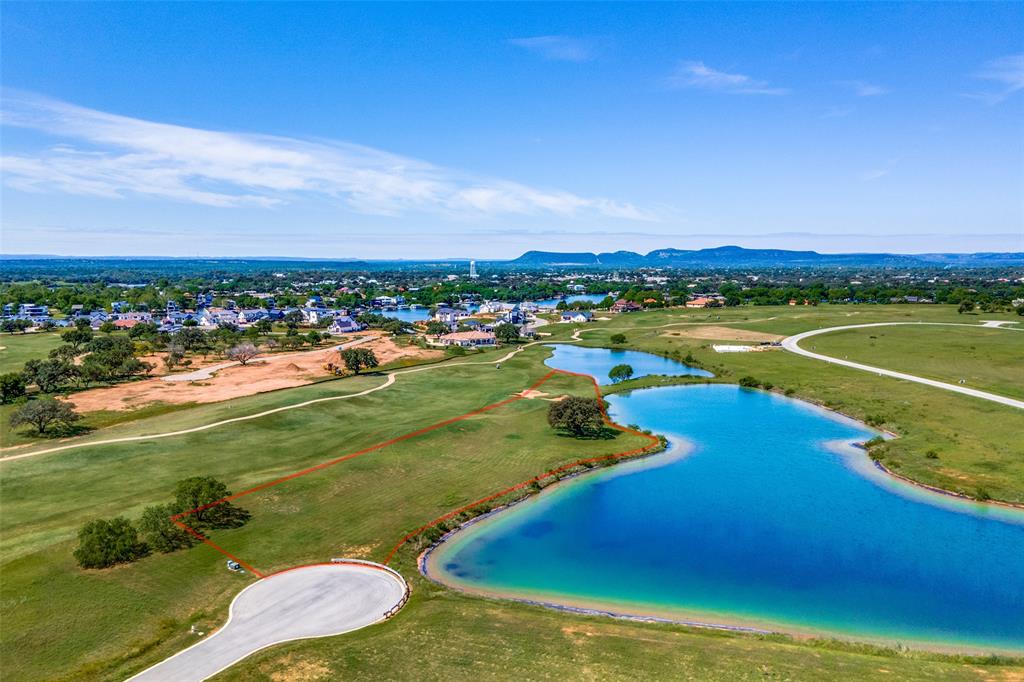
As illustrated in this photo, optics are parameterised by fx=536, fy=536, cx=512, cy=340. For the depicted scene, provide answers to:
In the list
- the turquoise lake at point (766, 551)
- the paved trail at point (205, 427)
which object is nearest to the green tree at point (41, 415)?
the paved trail at point (205, 427)

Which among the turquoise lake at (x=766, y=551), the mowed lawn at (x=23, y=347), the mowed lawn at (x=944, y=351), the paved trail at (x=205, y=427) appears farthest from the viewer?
the mowed lawn at (x=23, y=347)

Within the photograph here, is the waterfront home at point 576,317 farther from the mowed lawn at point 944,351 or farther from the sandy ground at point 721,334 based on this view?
the mowed lawn at point 944,351

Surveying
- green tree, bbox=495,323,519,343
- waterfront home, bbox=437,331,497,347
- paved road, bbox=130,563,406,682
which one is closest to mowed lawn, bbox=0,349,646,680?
paved road, bbox=130,563,406,682

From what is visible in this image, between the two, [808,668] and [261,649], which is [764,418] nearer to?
[808,668]

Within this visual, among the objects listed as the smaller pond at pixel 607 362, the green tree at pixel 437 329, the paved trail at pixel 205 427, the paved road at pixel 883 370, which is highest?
the green tree at pixel 437 329

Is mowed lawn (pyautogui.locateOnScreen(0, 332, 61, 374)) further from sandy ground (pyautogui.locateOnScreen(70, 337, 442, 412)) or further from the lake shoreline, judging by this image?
the lake shoreline

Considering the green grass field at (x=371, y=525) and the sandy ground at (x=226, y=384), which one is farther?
the sandy ground at (x=226, y=384)
